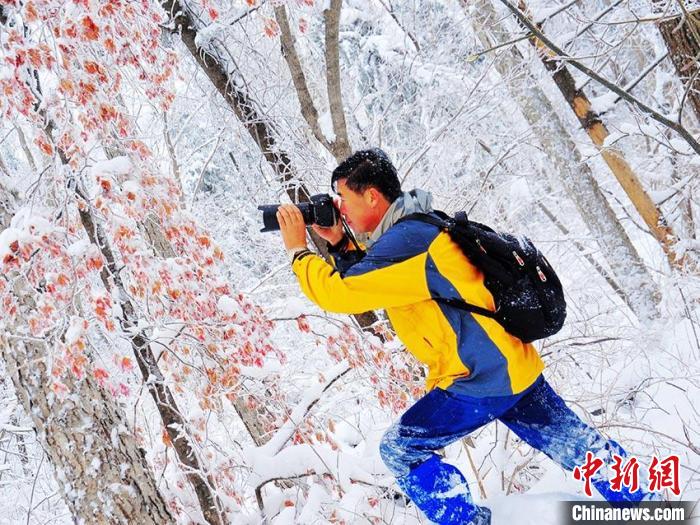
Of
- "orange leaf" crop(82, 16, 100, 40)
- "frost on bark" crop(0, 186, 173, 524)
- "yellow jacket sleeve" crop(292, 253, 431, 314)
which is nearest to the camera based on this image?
"yellow jacket sleeve" crop(292, 253, 431, 314)

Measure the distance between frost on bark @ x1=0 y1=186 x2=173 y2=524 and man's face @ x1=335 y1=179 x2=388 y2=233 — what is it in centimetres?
140

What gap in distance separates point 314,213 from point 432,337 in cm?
73

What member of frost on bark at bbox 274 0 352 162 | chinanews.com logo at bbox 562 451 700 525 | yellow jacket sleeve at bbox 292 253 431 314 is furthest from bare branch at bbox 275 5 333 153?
chinanews.com logo at bbox 562 451 700 525

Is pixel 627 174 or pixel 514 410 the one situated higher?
pixel 627 174

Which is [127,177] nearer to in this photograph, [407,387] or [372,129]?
[407,387]

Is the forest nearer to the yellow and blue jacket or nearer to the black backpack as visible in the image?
the yellow and blue jacket

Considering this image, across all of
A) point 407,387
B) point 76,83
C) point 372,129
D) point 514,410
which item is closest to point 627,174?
point 372,129

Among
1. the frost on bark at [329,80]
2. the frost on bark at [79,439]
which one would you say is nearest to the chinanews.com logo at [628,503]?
the frost on bark at [79,439]

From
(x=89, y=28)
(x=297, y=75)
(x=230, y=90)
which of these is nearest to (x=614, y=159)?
(x=297, y=75)

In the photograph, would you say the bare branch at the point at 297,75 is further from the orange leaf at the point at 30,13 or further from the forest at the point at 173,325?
the orange leaf at the point at 30,13

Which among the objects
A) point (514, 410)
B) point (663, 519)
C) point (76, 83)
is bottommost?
point (663, 519)

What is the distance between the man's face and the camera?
254cm

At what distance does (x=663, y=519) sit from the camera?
2588 mm

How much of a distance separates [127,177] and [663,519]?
2686 millimetres
